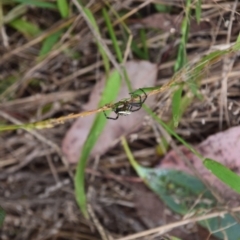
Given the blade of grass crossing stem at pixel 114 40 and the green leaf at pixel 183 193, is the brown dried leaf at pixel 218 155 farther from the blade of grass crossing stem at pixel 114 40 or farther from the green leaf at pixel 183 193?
the blade of grass crossing stem at pixel 114 40

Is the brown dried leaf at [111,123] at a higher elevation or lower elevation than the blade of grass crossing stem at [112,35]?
lower

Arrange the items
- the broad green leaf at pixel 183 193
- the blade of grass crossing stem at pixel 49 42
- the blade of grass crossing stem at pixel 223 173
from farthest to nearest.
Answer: the blade of grass crossing stem at pixel 49 42, the broad green leaf at pixel 183 193, the blade of grass crossing stem at pixel 223 173

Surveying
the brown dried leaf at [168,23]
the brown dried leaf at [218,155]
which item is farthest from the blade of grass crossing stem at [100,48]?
the brown dried leaf at [218,155]

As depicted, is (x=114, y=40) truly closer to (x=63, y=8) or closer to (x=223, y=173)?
(x=63, y=8)

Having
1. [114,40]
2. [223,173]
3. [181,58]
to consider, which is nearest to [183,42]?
[181,58]

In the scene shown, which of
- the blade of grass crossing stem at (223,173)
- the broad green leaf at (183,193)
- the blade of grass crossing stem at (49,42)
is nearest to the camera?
the blade of grass crossing stem at (223,173)

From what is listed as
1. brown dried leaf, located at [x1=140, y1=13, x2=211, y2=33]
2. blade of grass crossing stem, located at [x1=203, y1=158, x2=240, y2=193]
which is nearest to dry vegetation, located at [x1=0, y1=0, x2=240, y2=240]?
brown dried leaf, located at [x1=140, y1=13, x2=211, y2=33]

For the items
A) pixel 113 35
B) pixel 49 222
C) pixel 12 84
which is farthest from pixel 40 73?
pixel 49 222

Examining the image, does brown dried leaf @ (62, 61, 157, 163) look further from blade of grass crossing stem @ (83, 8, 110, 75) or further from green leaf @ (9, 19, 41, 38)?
green leaf @ (9, 19, 41, 38)
